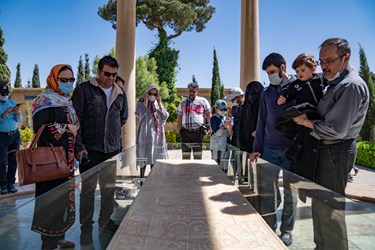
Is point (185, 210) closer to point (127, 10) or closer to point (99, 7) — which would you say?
point (127, 10)

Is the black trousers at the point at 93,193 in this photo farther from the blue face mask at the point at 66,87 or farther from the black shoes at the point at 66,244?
the blue face mask at the point at 66,87

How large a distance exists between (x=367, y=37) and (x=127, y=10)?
8.73 metres

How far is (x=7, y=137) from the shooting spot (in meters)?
5.04

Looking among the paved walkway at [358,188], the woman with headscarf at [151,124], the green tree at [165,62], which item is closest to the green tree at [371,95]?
the paved walkway at [358,188]

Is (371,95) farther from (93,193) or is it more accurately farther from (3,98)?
(93,193)

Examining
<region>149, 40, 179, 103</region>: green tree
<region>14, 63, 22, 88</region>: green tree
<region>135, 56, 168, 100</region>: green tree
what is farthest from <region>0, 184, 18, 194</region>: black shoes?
<region>14, 63, 22, 88</region>: green tree

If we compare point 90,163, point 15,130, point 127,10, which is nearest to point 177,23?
point 127,10

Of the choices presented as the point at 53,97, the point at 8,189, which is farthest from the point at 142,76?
the point at 53,97

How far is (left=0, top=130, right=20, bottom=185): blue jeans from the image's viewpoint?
499 centimetres

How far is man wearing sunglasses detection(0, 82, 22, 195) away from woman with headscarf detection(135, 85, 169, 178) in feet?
6.55

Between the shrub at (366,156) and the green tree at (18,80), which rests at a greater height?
the green tree at (18,80)

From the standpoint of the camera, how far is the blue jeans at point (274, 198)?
6.55 ft

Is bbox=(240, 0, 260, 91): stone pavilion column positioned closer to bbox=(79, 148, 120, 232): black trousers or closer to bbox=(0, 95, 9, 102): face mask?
bbox=(0, 95, 9, 102): face mask

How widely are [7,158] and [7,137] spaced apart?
333 mm
